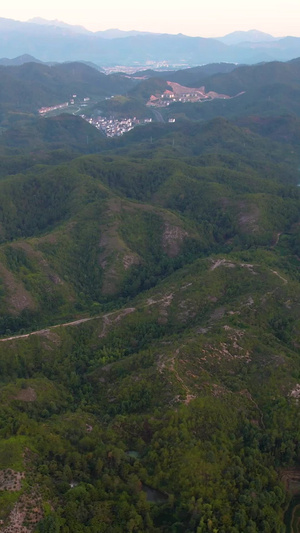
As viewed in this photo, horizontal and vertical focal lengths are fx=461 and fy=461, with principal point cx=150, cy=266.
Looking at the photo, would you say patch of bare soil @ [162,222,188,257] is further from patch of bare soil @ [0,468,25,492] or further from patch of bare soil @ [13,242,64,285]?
patch of bare soil @ [0,468,25,492]

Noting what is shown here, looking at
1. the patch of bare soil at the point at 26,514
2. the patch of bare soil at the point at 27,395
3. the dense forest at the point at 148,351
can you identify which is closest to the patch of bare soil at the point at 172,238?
the dense forest at the point at 148,351

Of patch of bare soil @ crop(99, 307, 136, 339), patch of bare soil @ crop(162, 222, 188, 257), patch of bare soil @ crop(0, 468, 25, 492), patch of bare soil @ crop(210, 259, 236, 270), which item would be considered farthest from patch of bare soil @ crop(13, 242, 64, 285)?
patch of bare soil @ crop(0, 468, 25, 492)

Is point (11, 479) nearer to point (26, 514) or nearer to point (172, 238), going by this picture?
point (26, 514)

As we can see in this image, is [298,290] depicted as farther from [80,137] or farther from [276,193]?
[80,137]

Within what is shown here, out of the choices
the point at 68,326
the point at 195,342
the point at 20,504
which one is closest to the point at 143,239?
the point at 68,326

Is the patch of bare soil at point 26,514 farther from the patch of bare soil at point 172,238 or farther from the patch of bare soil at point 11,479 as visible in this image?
the patch of bare soil at point 172,238
